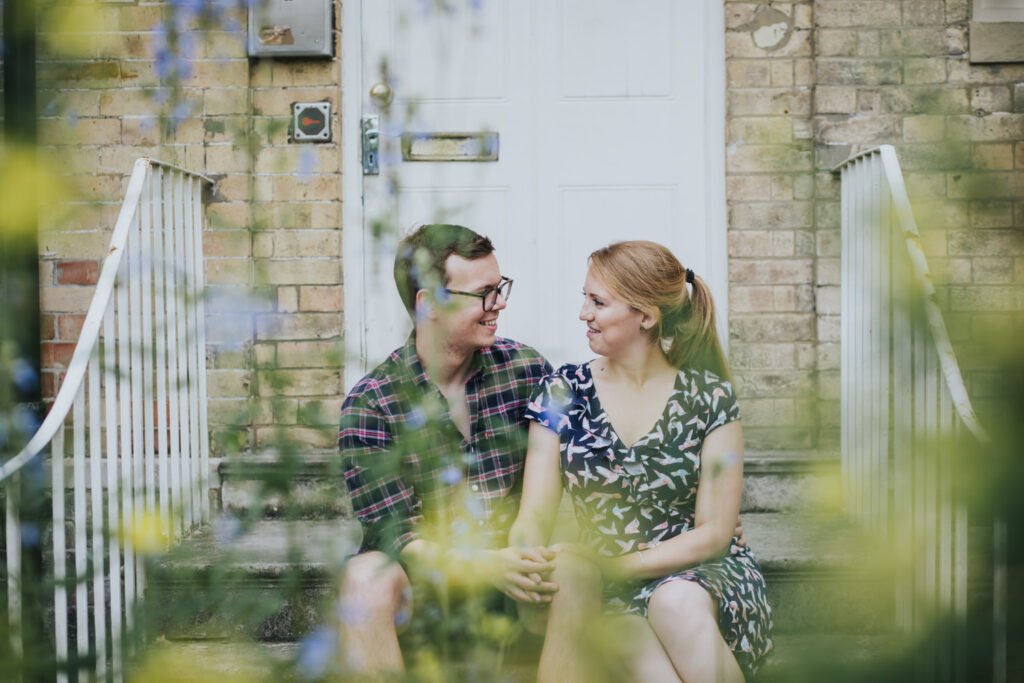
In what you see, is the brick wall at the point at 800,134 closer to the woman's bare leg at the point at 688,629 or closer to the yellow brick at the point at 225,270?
the woman's bare leg at the point at 688,629

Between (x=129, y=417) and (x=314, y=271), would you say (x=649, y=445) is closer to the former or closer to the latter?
(x=129, y=417)

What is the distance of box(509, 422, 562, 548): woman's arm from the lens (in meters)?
2.12

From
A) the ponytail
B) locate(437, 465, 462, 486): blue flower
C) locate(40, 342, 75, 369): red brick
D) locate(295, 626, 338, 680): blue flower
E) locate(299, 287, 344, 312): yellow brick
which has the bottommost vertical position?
locate(295, 626, 338, 680): blue flower

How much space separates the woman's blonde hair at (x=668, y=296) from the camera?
2.22 metres

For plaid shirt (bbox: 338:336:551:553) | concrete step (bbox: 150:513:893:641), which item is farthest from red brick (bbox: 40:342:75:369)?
plaid shirt (bbox: 338:336:551:553)

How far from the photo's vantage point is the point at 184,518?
2.75 m

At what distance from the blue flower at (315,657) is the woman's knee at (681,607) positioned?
1054 mm

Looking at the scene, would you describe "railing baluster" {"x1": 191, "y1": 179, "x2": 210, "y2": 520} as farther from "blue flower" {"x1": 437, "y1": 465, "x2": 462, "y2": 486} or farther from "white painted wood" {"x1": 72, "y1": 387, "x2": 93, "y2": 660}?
"blue flower" {"x1": 437, "y1": 465, "x2": 462, "y2": 486}

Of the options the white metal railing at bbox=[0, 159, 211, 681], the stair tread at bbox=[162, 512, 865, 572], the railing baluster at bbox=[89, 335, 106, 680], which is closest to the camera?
the stair tread at bbox=[162, 512, 865, 572]

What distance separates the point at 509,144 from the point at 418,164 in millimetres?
317

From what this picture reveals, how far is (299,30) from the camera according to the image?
3299mm

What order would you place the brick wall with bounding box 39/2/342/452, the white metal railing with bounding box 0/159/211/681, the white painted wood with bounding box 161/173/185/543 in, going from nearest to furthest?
the white metal railing with bounding box 0/159/211/681
the white painted wood with bounding box 161/173/185/543
the brick wall with bounding box 39/2/342/452

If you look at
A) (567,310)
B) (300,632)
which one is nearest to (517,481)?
(300,632)

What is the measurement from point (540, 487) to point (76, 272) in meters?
1.92
